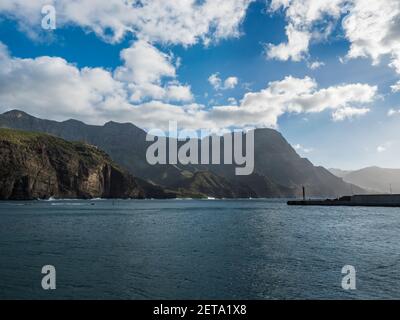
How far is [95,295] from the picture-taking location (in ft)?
98.6

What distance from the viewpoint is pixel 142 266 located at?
40750 millimetres

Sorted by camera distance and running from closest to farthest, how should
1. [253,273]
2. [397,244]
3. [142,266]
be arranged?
1. [253,273]
2. [142,266]
3. [397,244]

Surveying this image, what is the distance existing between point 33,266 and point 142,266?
12708 millimetres

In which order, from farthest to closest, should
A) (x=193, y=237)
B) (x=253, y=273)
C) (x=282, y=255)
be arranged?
1. (x=193, y=237)
2. (x=282, y=255)
3. (x=253, y=273)
